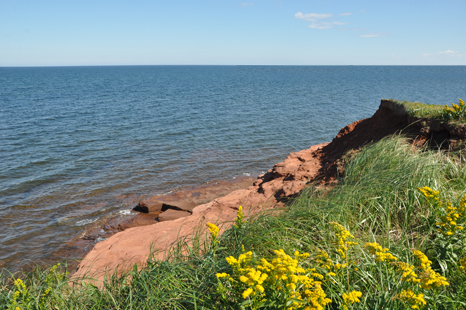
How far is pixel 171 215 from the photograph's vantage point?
9430 millimetres

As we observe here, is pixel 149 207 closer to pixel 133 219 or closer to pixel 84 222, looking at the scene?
pixel 133 219

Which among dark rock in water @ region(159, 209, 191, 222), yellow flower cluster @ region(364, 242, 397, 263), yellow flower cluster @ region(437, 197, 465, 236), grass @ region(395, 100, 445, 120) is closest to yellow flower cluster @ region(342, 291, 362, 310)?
yellow flower cluster @ region(364, 242, 397, 263)

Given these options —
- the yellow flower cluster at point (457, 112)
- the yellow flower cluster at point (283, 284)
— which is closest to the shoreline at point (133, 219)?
the yellow flower cluster at point (283, 284)

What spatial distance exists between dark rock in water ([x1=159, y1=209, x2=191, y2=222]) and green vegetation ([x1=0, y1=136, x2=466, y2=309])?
5.31 m

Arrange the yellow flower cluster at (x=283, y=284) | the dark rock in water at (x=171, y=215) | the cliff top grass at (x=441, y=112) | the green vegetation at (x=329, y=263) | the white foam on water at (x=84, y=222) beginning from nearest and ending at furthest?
the yellow flower cluster at (x=283, y=284)
the green vegetation at (x=329, y=263)
the cliff top grass at (x=441, y=112)
the white foam on water at (x=84, y=222)
the dark rock in water at (x=171, y=215)

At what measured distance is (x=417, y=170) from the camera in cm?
471

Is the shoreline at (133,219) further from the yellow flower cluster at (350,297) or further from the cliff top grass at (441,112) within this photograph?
the cliff top grass at (441,112)

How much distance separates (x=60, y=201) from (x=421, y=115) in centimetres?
1200

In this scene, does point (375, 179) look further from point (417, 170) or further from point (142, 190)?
point (142, 190)

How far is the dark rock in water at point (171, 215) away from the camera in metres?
9.30

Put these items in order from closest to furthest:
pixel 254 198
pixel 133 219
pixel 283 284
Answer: pixel 283 284 → pixel 254 198 → pixel 133 219

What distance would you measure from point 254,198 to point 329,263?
5.62m

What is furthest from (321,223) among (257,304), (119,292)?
(119,292)

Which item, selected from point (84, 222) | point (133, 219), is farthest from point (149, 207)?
point (84, 222)
